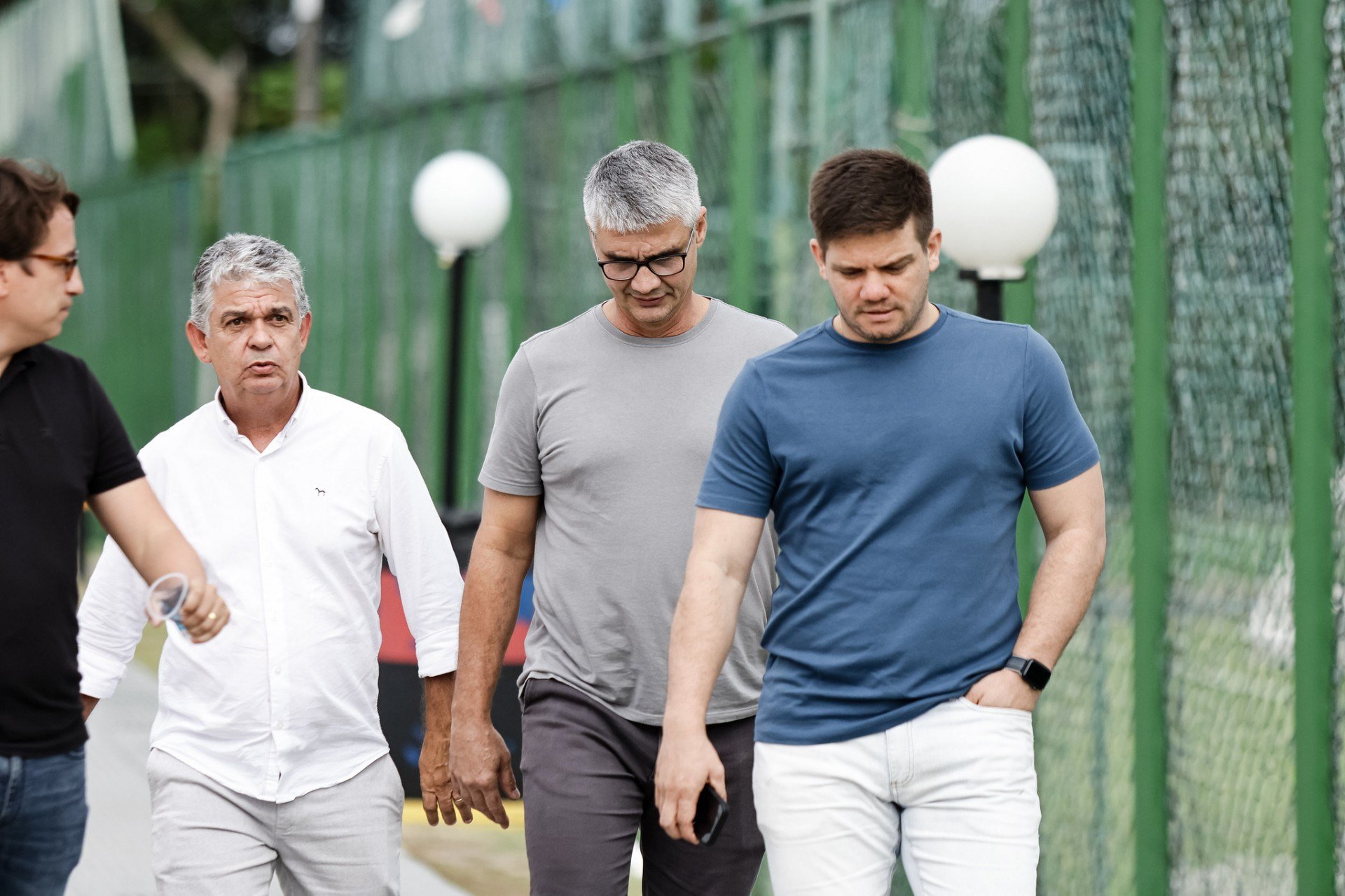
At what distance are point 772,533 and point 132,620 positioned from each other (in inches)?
52.9

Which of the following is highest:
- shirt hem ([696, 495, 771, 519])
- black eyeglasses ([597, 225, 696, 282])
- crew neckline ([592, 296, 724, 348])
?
black eyeglasses ([597, 225, 696, 282])

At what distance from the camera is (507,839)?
7418mm

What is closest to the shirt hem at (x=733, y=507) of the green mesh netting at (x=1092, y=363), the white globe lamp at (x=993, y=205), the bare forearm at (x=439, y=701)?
the bare forearm at (x=439, y=701)

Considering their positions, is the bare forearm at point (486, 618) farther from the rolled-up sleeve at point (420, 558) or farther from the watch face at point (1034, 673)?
the watch face at point (1034, 673)

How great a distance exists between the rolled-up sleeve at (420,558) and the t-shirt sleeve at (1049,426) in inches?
49.7

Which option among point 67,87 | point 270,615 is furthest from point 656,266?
point 67,87

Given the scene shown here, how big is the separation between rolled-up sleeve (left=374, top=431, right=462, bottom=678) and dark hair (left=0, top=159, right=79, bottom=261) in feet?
3.45

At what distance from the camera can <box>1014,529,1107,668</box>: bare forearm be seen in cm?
340

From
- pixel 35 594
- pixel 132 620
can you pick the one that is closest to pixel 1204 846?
pixel 132 620

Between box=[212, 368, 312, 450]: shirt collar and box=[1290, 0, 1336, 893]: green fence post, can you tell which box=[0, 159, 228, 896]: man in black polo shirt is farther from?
box=[1290, 0, 1336, 893]: green fence post

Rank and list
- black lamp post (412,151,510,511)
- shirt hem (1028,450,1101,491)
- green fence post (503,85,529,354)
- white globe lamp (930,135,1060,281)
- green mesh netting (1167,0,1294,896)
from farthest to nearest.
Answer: green fence post (503,85,529,354) < black lamp post (412,151,510,511) < white globe lamp (930,135,1060,281) < green mesh netting (1167,0,1294,896) < shirt hem (1028,450,1101,491)

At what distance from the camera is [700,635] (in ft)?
11.4

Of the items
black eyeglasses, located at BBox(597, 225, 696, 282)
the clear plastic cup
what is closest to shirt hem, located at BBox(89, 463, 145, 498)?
the clear plastic cup

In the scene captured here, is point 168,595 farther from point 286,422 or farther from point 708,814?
point 708,814
